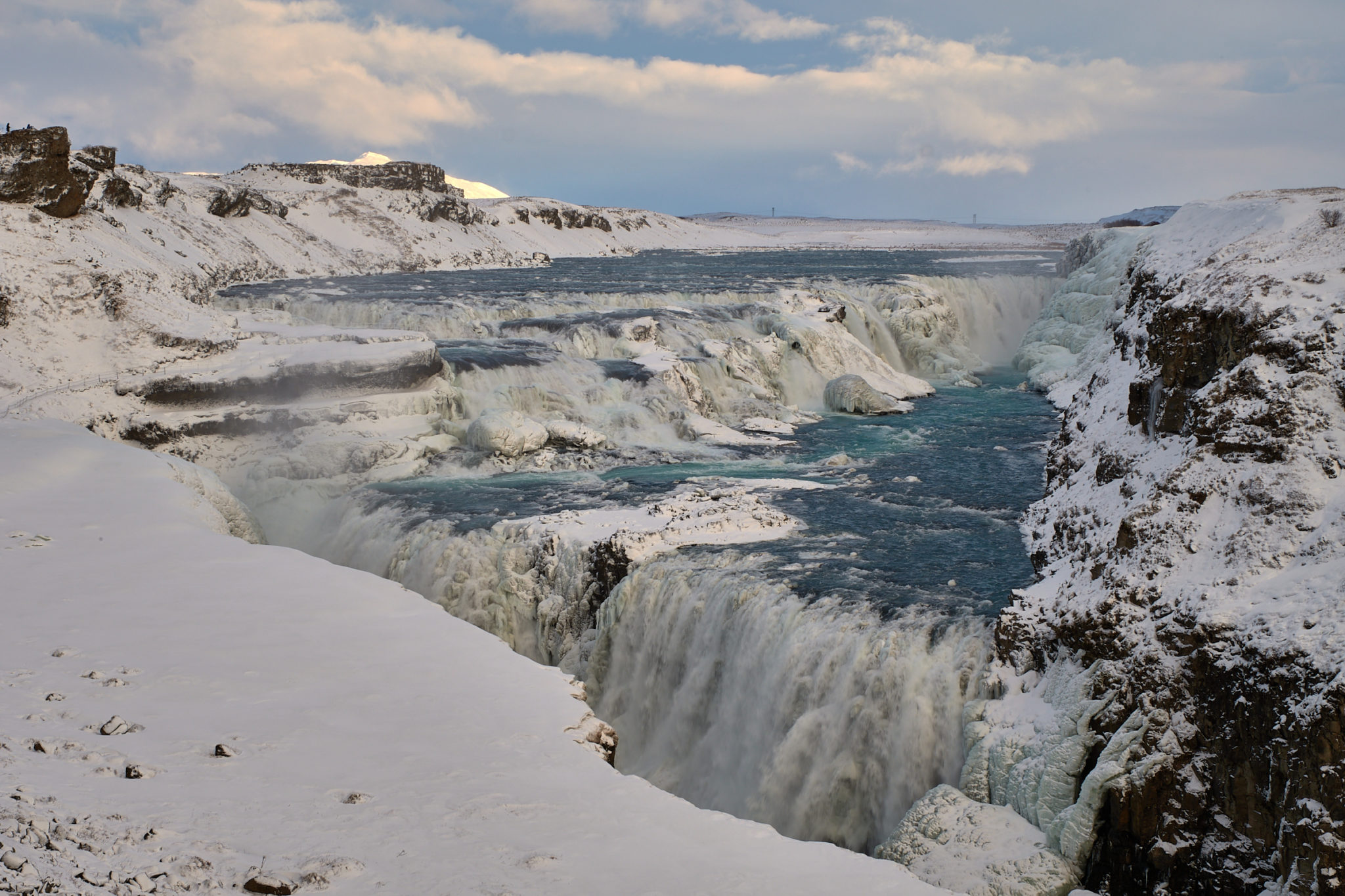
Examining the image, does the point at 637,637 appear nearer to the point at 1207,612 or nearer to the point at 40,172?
the point at 1207,612

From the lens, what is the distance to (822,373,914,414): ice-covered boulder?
80.5 feet

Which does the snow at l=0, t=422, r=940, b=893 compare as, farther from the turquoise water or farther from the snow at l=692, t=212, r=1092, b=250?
the snow at l=692, t=212, r=1092, b=250

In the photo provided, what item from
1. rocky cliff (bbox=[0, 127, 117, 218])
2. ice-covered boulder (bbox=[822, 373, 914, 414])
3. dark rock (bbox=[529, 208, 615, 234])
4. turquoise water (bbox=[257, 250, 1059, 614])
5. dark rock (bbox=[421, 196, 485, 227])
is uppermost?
dark rock (bbox=[529, 208, 615, 234])

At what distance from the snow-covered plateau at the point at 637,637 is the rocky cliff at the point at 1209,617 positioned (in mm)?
28

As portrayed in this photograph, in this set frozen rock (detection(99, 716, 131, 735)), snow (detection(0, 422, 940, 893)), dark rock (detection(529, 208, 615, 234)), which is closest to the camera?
snow (detection(0, 422, 940, 893))

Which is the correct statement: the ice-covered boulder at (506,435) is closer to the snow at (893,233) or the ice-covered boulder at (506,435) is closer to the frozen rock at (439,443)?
the frozen rock at (439,443)

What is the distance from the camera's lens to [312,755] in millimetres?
6309

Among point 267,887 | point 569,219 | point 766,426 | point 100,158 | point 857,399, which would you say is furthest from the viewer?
point 569,219

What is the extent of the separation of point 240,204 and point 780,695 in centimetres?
4343

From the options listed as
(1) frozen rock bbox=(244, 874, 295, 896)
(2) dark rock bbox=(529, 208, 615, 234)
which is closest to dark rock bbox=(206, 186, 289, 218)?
(2) dark rock bbox=(529, 208, 615, 234)

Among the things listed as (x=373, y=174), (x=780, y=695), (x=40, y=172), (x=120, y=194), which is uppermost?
(x=373, y=174)

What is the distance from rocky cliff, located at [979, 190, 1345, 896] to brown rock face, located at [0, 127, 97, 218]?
950 inches

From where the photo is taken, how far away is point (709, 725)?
1091cm

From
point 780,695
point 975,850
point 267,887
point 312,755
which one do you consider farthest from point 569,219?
point 267,887
